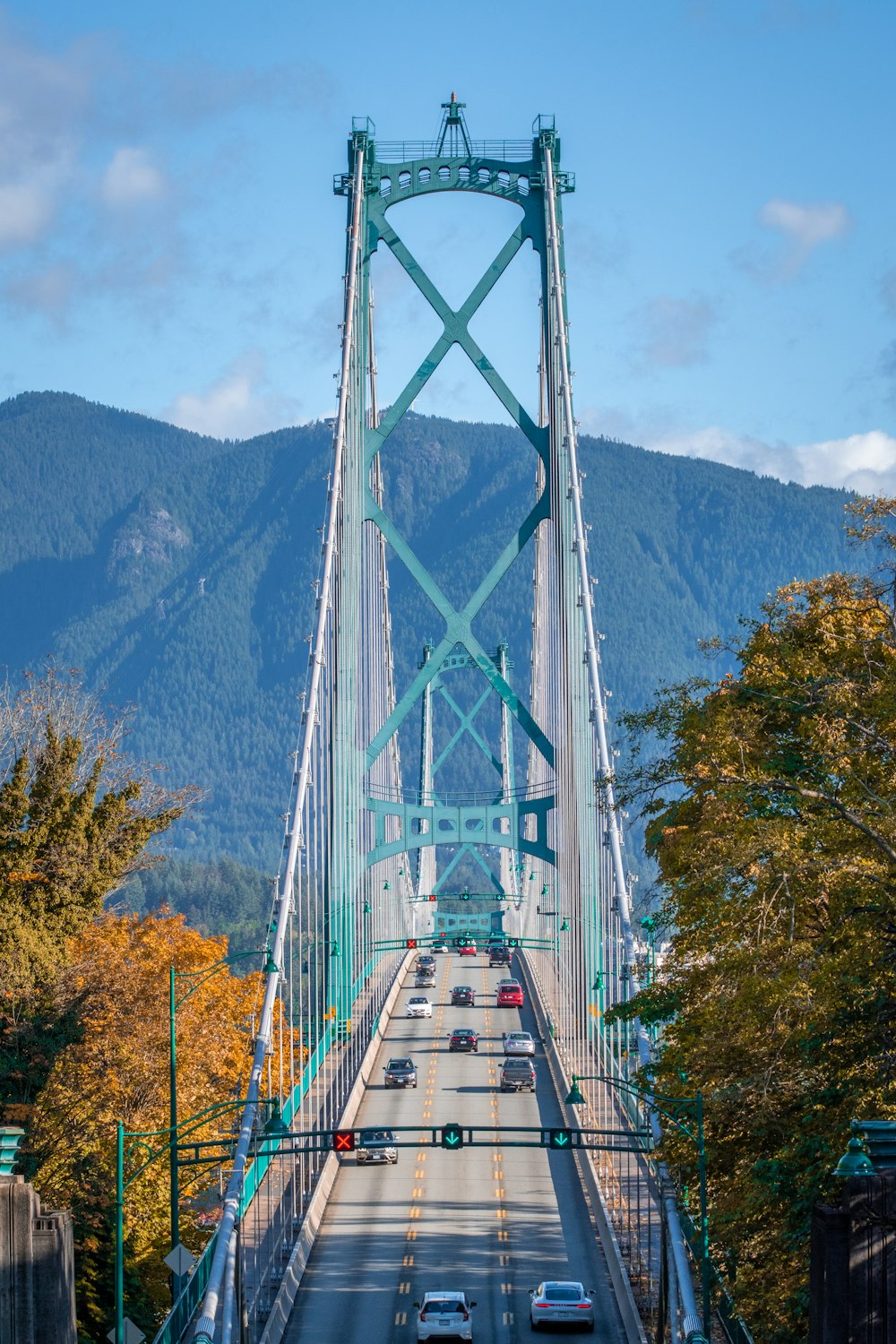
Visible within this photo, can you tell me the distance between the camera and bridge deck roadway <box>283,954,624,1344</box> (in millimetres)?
39375

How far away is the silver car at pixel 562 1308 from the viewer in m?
37.7

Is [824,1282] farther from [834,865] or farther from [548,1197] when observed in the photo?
[548,1197]

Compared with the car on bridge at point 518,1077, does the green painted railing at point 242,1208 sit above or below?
below

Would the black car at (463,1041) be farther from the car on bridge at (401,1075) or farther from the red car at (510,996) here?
the red car at (510,996)

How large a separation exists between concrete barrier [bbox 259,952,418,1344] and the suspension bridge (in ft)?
0.47

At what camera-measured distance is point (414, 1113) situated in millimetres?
62250

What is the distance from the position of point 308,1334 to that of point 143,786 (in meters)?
25.8

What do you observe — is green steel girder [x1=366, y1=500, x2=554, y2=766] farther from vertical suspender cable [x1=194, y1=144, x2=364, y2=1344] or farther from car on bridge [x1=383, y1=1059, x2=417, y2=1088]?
car on bridge [x1=383, y1=1059, x2=417, y2=1088]

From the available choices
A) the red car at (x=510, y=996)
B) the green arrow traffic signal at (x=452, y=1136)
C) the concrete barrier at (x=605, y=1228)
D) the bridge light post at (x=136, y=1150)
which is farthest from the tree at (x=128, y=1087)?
the red car at (x=510, y=996)

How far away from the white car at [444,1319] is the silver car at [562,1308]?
1352 millimetres

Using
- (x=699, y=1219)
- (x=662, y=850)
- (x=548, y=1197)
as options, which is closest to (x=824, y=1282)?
(x=699, y=1219)

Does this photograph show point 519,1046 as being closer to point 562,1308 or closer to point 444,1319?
point 562,1308

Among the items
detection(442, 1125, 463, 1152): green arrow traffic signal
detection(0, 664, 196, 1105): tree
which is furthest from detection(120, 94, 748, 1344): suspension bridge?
detection(0, 664, 196, 1105): tree

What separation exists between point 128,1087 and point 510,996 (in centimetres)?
4956
